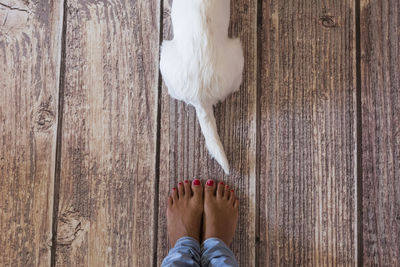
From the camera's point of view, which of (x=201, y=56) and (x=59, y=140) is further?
(x=59, y=140)

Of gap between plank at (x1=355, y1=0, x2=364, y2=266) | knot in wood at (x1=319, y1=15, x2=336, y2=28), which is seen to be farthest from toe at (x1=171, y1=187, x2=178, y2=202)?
knot in wood at (x1=319, y1=15, x2=336, y2=28)

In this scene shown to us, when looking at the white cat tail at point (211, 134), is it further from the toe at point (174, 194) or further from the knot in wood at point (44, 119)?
the knot in wood at point (44, 119)

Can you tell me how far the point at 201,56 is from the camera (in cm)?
69

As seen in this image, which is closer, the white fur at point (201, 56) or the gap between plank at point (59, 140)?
the white fur at point (201, 56)

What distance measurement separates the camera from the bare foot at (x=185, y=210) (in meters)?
0.83

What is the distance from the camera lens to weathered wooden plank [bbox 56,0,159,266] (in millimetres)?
843

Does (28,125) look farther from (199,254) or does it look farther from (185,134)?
(199,254)

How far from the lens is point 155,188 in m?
0.85

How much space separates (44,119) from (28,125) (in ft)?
0.16

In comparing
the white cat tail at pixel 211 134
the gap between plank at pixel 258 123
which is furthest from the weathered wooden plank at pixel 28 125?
the gap between plank at pixel 258 123

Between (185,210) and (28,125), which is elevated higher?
(28,125)

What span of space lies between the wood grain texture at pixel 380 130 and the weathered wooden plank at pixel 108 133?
582 mm

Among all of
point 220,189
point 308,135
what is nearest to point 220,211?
point 220,189

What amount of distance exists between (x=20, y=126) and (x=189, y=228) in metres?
0.56
